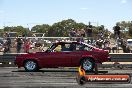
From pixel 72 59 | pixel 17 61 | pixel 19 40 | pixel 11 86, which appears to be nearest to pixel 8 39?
pixel 19 40

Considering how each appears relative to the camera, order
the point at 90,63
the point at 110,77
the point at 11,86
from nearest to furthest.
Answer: the point at 110,77
the point at 11,86
the point at 90,63

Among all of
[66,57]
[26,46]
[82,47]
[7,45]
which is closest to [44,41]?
[26,46]

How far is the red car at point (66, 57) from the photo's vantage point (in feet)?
57.5

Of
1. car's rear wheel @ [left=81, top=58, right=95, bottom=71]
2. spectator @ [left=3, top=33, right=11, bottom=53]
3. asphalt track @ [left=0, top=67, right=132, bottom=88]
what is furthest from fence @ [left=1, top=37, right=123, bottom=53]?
asphalt track @ [left=0, top=67, right=132, bottom=88]

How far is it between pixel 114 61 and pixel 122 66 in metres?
0.68

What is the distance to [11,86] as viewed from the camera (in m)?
11.5

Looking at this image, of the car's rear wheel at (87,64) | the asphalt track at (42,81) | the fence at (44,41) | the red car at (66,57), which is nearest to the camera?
the asphalt track at (42,81)

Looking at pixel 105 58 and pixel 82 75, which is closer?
pixel 82 75

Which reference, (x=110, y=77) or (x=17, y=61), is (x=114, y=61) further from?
(x=110, y=77)

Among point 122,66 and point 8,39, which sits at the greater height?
point 8,39

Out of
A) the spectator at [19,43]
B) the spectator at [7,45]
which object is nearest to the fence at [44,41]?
the spectator at [7,45]

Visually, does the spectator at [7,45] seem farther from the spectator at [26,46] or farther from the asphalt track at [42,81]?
the asphalt track at [42,81]

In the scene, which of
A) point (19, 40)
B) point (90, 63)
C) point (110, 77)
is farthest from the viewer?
point (19, 40)

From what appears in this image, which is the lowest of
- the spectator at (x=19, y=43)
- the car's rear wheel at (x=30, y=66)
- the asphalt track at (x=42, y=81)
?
the asphalt track at (x=42, y=81)
